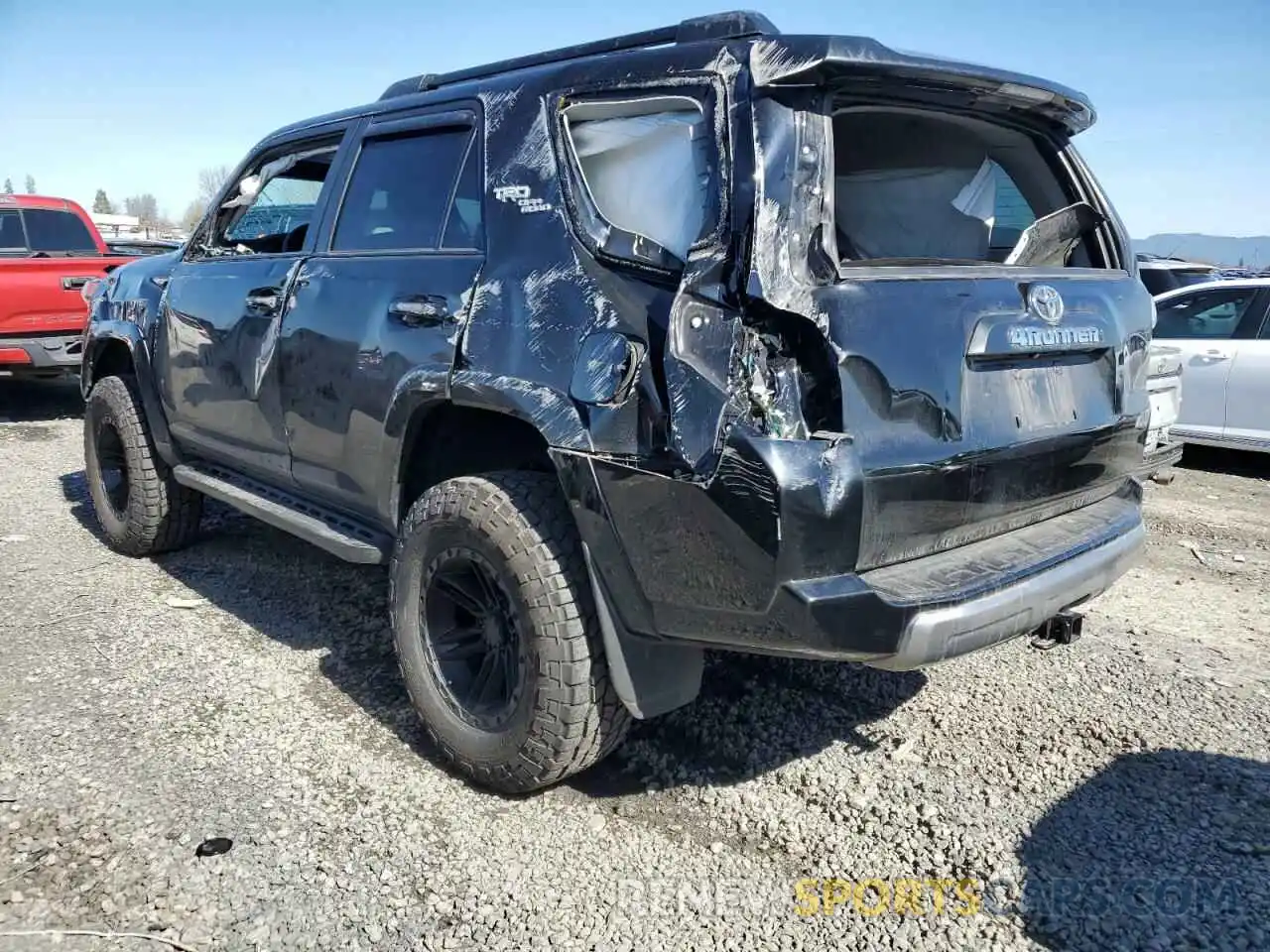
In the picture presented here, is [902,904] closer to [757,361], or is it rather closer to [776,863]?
[776,863]

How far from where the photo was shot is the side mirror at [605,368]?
2322mm

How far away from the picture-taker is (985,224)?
3174 millimetres

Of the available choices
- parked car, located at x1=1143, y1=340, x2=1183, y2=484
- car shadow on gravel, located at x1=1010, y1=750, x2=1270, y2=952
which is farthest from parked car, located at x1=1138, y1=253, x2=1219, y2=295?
car shadow on gravel, located at x1=1010, y1=750, x2=1270, y2=952

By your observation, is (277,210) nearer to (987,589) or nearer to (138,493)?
(138,493)

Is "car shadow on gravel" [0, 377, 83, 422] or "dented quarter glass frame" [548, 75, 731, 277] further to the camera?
"car shadow on gravel" [0, 377, 83, 422]

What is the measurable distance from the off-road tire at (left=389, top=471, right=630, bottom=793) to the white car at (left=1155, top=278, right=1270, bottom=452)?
20.3 feet

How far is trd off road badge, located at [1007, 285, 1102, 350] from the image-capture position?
2.47 m

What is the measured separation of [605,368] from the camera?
237cm

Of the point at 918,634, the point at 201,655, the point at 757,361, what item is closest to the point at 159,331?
the point at 201,655

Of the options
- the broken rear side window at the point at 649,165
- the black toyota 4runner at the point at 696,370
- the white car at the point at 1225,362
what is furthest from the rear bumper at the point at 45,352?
the white car at the point at 1225,362

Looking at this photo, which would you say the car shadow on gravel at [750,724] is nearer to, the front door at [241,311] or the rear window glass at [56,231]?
the front door at [241,311]

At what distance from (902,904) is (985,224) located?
6.79 ft

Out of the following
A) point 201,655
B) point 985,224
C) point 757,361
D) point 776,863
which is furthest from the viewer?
point 201,655

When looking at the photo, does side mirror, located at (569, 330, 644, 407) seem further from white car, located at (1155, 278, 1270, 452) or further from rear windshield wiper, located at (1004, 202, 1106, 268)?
white car, located at (1155, 278, 1270, 452)
